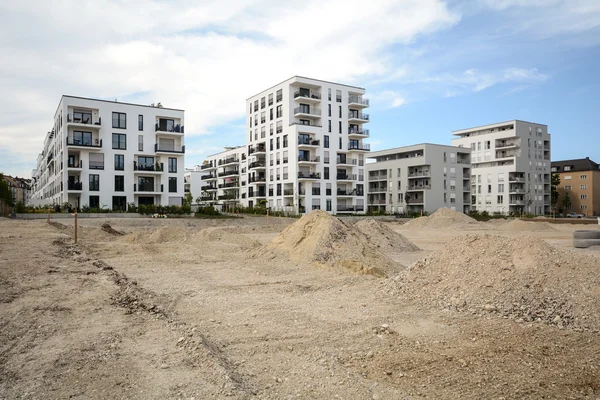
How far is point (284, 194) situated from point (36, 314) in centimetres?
6698

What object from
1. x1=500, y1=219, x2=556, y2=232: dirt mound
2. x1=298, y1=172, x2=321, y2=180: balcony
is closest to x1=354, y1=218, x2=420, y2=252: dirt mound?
x1=500, y1=219, x2=556, y2=232: dirt mound

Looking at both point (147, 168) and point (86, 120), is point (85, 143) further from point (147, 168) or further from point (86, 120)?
point (147, 168)

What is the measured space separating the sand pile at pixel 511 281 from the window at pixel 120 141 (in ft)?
194

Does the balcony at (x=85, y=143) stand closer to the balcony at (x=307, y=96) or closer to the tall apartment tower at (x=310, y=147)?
the tall apartment tower at (x=310, y=147)

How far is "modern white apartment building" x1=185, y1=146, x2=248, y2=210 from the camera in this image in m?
90.7

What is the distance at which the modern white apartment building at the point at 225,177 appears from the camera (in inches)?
3570

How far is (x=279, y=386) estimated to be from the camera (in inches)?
214

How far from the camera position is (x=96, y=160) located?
60.2 m

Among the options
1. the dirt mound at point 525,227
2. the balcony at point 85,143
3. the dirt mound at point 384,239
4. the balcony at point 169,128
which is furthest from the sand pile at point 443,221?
the balcony at point 85,143

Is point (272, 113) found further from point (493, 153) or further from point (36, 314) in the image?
point (36, 314)

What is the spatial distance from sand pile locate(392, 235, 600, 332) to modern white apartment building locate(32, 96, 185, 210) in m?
55.0

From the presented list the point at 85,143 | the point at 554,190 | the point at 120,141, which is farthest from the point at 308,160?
the point at 554,190

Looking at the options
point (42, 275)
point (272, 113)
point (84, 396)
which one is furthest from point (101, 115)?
point (84, 396)

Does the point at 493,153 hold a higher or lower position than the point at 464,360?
higher
